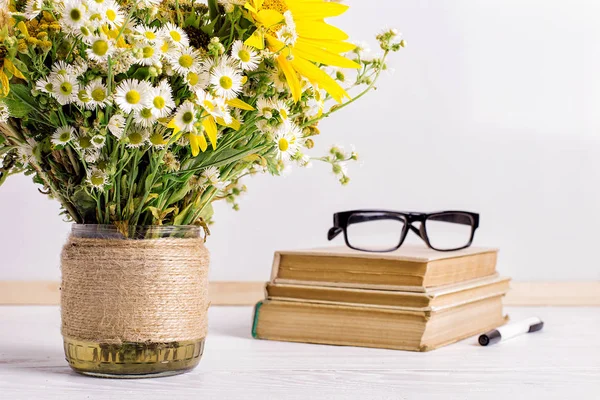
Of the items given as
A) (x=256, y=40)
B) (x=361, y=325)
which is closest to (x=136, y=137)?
(x=256, y=40)

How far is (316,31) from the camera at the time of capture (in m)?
0.70

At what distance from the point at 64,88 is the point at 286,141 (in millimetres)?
195

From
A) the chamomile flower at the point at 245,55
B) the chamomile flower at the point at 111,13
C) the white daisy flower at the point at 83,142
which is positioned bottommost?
the white daisy flower at the point at 83,142

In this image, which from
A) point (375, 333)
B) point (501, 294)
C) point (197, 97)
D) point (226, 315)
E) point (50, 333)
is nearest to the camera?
point (197, 97)

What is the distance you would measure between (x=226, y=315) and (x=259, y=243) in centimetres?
24

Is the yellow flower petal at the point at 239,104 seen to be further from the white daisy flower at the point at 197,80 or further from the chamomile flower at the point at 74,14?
the chamomile flower at the point at 74,14

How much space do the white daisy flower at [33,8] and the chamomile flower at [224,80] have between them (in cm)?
15

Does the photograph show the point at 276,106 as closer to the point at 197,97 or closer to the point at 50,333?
the point at 197,97

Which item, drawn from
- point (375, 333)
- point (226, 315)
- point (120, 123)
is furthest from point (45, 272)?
point (120, 123)

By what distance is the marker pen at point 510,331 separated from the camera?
102cm

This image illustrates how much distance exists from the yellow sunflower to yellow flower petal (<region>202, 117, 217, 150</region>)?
7 cm

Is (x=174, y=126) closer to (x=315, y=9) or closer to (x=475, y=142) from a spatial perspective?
(x=315, y=9)

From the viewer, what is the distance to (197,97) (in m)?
0.66

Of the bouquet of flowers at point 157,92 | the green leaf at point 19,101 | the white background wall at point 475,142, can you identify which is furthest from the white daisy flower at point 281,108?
the white background wall at point 475,142
